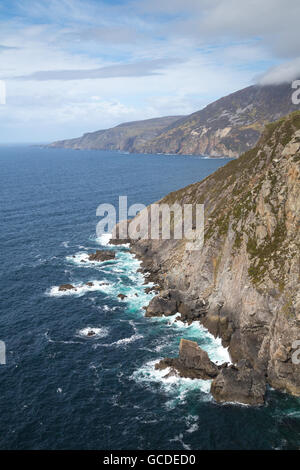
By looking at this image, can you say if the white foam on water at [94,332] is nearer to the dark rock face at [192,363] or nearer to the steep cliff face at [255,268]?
the steep cliff face at [255,268]

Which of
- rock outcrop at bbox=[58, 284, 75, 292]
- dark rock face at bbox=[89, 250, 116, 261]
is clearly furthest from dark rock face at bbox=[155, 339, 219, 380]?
dark rock face at bbox=[89, 250, 116, 261]

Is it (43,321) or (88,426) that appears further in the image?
(43,321)

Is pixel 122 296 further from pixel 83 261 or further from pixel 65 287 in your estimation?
pixel 83 261

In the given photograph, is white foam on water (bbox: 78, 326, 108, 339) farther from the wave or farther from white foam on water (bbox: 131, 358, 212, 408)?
white foam on water (bbox: 131, 358, 212, 408)
